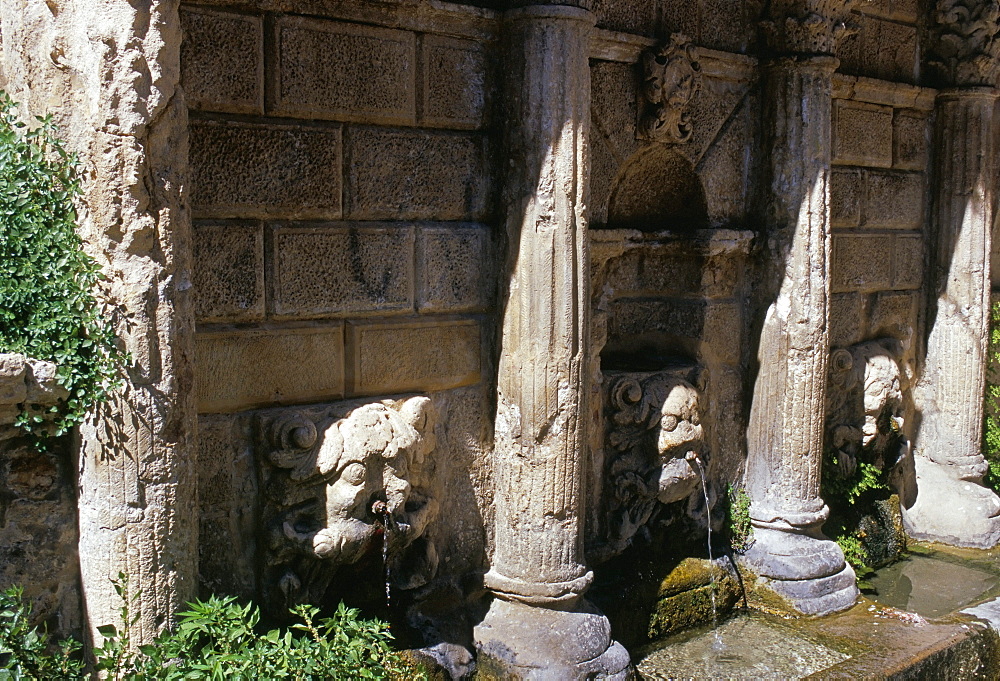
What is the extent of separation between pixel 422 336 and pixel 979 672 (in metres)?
3.32

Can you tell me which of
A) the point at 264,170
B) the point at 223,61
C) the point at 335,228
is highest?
the point at 223,61

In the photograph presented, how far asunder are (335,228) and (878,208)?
13.5 feet

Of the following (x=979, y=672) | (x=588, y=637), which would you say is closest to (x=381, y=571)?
(x=588, y=637)

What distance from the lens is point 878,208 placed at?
6.78 metres

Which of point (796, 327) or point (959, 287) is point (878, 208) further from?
point (796, 327)

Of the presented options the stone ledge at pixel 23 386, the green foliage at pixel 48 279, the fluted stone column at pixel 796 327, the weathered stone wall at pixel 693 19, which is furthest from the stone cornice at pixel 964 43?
the stone ledge at pixel 23 386

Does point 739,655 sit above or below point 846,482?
below

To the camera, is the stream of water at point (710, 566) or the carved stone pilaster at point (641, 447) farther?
the stream of water at point (710, 566)

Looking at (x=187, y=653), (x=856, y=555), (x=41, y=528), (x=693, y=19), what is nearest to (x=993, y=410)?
(x=856, y=555)

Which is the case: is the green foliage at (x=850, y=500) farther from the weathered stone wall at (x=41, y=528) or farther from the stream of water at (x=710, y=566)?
the weathered stone wall at (x=41, y=528)

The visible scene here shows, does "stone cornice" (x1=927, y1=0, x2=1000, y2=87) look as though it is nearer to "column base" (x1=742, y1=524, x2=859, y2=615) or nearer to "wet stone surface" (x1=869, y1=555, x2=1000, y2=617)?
"wet stone surface" (x1=869, y1=555, x2=1000, y2=617)

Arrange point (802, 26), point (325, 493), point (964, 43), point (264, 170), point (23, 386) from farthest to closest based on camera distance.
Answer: point (964, 43), point (802, 26), point (325, 493), point (264, 170), point (23, 386)

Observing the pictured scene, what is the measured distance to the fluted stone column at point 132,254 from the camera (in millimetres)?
3066

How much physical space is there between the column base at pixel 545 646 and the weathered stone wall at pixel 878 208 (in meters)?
2.92
